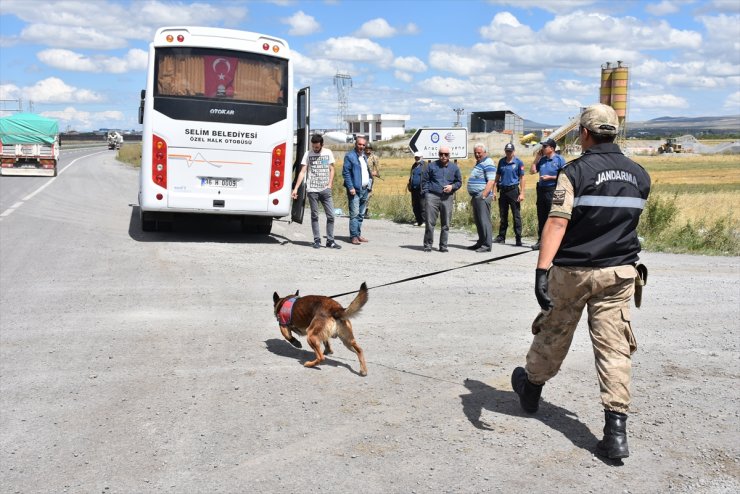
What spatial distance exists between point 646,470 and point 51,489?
3216mm

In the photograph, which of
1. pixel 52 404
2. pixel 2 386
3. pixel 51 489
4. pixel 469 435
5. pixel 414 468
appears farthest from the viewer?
pixel 2 386

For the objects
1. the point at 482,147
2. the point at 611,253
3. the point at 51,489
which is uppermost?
the point at 482,147

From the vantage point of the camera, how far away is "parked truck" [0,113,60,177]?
33.4m

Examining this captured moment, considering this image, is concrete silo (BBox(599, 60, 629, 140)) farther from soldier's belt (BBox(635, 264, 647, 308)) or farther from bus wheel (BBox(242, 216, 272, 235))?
soldier's belt (BBox(635, 264, 647, 308))

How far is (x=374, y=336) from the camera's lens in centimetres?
725

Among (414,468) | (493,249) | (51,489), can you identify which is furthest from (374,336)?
(493,249)

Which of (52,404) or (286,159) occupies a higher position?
(286,159)

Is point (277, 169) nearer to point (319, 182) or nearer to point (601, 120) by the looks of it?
point (319, 182)

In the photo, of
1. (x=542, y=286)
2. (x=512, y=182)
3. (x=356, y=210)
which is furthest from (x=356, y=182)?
(x=542, y=286)

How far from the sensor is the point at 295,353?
6.71 m

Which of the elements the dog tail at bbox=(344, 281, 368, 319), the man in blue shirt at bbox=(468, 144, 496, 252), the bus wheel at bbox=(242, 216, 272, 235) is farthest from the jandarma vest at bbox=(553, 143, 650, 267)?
the bus wheel at bbox=(242, 216, 272, 235)

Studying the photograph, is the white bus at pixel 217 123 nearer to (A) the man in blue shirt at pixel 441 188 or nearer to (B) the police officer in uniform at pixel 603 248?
(A) the man in blue shirt at pixel 441 188

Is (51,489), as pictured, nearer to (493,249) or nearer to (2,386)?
(2,386)

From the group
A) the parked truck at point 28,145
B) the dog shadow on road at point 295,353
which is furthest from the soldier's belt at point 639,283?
the parked truck at point 28,145
